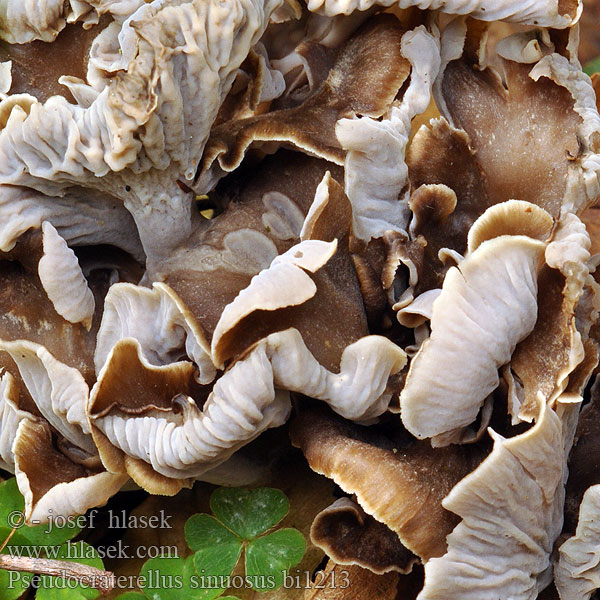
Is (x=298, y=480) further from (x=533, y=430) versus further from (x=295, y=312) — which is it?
(x=533, y=430)

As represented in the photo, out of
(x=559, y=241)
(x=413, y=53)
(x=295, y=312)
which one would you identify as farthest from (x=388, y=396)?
(x=413, y=53)

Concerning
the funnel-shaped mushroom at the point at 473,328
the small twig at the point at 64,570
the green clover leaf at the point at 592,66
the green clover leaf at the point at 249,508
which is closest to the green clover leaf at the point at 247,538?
the green clover leaf at the point at 249,508

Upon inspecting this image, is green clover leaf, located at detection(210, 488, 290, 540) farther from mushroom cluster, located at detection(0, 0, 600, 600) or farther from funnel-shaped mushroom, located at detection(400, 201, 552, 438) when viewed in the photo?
funnel-shaped mushroom, located at detection(400, 201, 552, 438)

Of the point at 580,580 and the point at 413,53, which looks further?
the point at 413,53

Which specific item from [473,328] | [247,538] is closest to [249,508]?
[247,538]

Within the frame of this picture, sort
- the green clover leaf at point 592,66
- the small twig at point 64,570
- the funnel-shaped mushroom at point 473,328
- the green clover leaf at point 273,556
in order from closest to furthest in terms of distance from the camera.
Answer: the funnel-shaped mushroom at point 473,328 < the small twig at point 64,570 < the green clover leaf at point 273,556 < the green clover leaf at point 592,66

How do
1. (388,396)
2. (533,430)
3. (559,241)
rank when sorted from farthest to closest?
(388,396), (559,241), (533,430)

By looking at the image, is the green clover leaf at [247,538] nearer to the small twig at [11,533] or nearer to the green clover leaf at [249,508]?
the green clover leaf at [249,508]

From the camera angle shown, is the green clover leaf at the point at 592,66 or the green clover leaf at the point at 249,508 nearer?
the green clover leaf at the point at 249,508
